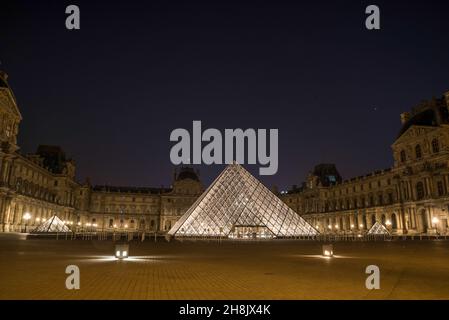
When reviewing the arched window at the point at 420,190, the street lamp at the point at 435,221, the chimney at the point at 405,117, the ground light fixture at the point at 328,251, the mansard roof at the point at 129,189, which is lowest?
the ground light fixture at the point at 328,251

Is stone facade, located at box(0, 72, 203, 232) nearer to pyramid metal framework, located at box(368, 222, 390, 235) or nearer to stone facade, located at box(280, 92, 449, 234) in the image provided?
stone facade, located at box(280, 92, 449, 234)

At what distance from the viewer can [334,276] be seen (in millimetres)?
7055

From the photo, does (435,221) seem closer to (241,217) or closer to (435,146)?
(435,146)

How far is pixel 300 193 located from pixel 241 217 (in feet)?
127

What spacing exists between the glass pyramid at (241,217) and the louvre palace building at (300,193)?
158cm

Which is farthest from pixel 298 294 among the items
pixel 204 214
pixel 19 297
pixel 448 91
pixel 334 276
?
pixel 448 91

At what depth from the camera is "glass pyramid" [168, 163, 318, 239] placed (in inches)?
1156

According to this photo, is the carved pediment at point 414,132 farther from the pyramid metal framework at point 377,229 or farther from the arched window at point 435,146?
the pyramid metal framework at point 377,229

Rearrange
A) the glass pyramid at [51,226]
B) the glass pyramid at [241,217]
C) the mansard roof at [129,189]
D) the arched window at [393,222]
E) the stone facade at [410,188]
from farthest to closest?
1. the mansard roof at [129,189]
2. the arched window at [393,222]
3. the stone facade at [410,188]
4. the glass pyramid at [51,226]
5. the glass pyramid at [241,217]

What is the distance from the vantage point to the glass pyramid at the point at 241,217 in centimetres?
2938

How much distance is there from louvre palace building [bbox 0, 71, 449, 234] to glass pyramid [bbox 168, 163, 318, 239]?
1.58 meters

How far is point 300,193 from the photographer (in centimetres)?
6644

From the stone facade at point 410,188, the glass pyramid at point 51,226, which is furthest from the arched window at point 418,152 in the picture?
the glass pyramid at point 51,226
